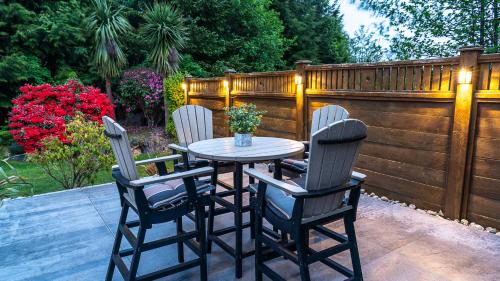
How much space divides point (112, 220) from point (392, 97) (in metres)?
3.03

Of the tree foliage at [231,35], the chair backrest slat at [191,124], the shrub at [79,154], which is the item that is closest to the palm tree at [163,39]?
the tree foliage at [231,35]

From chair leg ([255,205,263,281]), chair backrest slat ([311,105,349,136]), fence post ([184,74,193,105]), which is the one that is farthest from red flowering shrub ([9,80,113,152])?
chair leg ([255,205,263,281])

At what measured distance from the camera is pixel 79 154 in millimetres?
4258

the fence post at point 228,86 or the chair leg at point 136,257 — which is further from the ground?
the fence post at point 228,86

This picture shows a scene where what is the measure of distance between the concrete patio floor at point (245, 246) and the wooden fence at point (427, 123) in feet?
0.83

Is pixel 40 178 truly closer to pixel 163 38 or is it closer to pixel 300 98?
pixel 300 98

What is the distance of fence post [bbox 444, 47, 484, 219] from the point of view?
8.89ft

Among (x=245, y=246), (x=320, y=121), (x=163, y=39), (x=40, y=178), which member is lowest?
(x=40, y=178)

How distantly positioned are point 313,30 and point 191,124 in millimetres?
11958

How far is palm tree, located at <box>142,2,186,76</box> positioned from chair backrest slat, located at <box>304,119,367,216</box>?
7.60 meters

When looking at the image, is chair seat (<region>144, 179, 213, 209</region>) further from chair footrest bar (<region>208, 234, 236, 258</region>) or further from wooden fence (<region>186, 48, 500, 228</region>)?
wooden fence (<region>186, 48, 500, 228</region>)

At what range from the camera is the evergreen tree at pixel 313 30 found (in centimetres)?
1370

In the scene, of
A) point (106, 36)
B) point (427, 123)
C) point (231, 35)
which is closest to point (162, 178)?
point (427, 123)

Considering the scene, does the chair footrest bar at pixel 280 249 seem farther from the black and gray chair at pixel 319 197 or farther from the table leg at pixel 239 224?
the table leg at pixel 239 224
